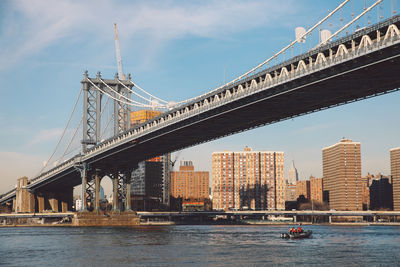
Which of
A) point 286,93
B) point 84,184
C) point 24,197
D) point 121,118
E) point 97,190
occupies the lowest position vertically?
point 24,197

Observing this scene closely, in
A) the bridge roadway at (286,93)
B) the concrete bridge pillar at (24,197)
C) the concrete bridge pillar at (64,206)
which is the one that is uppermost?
the bridge roadway at (286,93)

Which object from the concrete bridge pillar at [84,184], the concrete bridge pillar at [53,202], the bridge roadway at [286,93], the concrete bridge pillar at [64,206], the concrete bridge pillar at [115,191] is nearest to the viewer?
the bridge roadway at [286,93]

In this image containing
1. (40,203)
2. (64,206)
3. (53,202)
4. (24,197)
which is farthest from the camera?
(64,206)

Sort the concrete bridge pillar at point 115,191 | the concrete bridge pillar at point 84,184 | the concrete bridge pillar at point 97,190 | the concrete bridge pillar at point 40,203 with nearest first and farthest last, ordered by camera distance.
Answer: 1. the concrete bridge pillar at point 84,184
2. the concrete bridge pillar at point 97,190
3. the concrete bridge pillar at point 115,191
4. the concrete bridge pillar at point 40,203

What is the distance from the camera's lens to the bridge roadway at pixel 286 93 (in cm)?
5747

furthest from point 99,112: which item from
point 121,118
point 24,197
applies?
point 24,197

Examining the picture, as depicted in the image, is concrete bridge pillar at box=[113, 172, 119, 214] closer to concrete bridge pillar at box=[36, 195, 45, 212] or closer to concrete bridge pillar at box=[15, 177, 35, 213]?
concrete bridge pillar at box=[15, 177, 35, 213]

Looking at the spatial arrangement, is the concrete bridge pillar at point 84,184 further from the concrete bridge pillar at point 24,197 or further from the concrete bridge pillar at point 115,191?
the concrete bridge pillar at point 24,197

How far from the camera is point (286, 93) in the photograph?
232 feet

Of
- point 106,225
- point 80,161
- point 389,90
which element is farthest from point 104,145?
point 389,90

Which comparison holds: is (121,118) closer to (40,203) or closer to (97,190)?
(97,190)

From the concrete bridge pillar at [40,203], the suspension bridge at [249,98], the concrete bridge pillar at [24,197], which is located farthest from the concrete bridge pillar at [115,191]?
the concrete bridge pillar at [40,203]

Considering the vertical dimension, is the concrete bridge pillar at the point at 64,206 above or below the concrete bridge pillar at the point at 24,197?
below

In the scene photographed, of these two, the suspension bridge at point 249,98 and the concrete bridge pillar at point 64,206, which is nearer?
the suspension bridge at point 249,98
